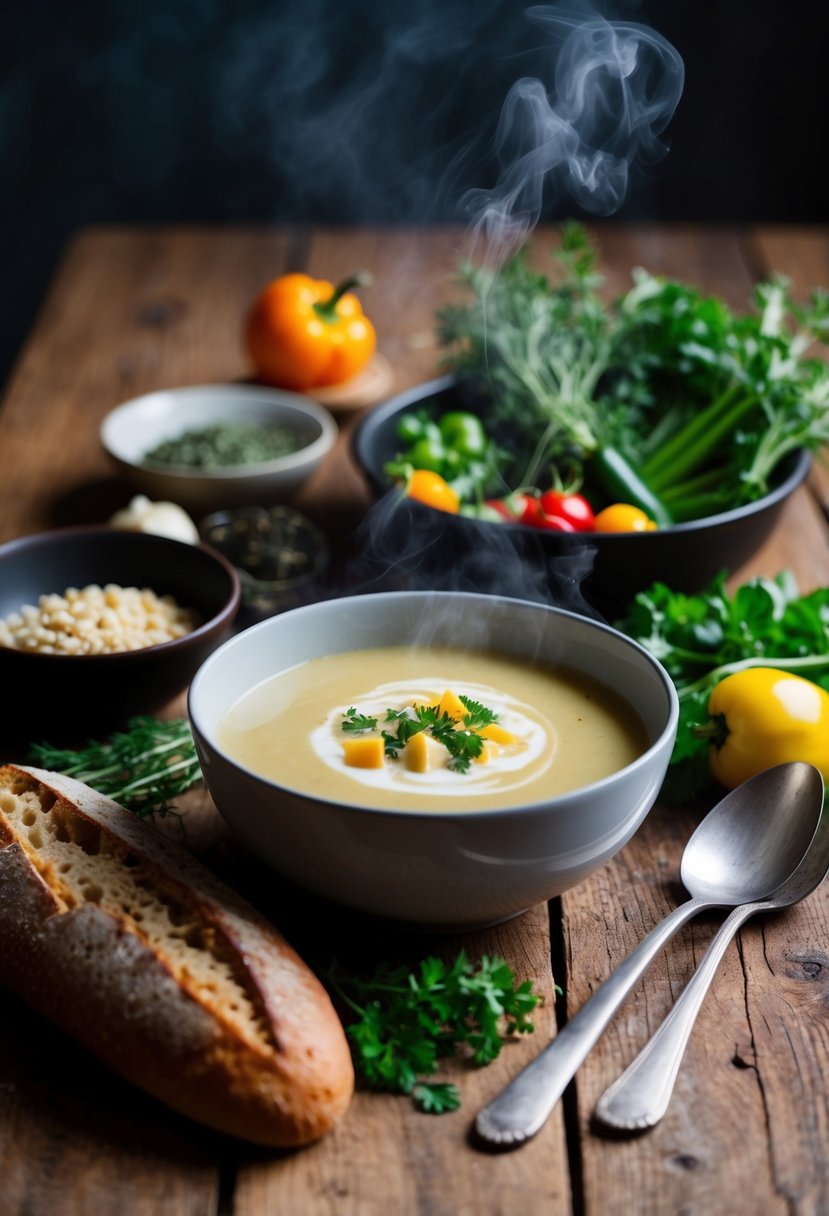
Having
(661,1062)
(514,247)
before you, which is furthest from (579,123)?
(661,1062)

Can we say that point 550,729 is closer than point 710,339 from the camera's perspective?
Yes

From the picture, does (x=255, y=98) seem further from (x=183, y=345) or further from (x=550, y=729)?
(x=550, y=729)

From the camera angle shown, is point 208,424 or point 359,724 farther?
point 208,424

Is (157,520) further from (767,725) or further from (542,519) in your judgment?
(767,725)

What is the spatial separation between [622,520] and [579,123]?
2636mm

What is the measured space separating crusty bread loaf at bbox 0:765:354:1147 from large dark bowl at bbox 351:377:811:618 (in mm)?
805

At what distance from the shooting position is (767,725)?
1.78 meters

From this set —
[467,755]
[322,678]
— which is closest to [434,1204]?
[467,755]

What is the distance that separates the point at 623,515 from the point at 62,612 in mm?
979

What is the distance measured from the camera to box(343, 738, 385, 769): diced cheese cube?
5.04 feet

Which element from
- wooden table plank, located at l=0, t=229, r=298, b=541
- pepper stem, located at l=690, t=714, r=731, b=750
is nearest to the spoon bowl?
pepper stem, located at l=690, t=714, r=731, b=750

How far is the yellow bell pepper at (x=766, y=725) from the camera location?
1784 millimetres

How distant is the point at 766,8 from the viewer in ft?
17.6

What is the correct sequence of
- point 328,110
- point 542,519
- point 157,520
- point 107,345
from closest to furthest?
point 542,519
point 157,520
point 107,345
point 328,110
